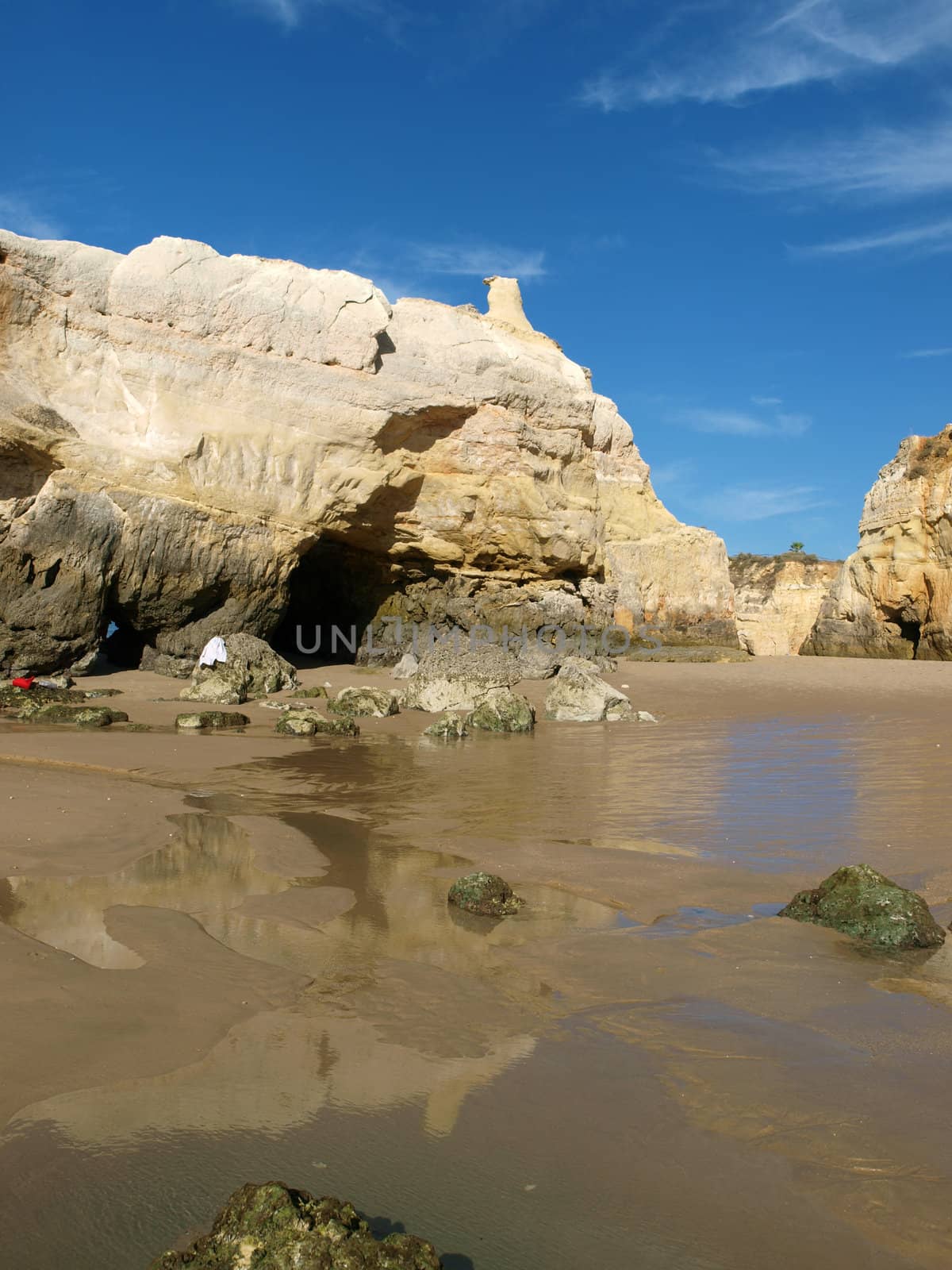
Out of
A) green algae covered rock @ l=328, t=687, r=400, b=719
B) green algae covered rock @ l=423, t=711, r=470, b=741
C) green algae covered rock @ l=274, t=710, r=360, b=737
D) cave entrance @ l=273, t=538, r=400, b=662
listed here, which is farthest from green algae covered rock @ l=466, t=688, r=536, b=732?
cave entrance @ l=273, t=538, r=400, b=662

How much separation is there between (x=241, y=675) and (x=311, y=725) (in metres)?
2.97

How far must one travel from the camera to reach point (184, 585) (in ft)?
43.9

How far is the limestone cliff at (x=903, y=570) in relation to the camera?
20.2 meters

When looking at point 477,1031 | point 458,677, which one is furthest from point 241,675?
point 477,1031

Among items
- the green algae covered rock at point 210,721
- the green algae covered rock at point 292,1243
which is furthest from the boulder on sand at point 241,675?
the green algae covered rock at point 292,1243

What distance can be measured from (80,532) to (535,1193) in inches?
465

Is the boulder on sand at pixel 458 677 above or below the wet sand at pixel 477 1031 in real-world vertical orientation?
above

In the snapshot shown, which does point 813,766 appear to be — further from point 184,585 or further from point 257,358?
point 257,358

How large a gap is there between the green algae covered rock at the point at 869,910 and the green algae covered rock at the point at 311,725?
6.49 metres

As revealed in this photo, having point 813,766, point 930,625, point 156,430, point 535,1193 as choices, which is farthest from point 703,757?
point 930,625

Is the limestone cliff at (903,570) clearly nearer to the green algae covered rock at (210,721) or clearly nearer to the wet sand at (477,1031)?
the green algae covered rock at (210,721)

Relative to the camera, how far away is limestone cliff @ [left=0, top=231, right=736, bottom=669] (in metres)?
12.3

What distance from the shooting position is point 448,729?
9.94 meters

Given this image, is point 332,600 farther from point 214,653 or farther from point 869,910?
point 869,910
